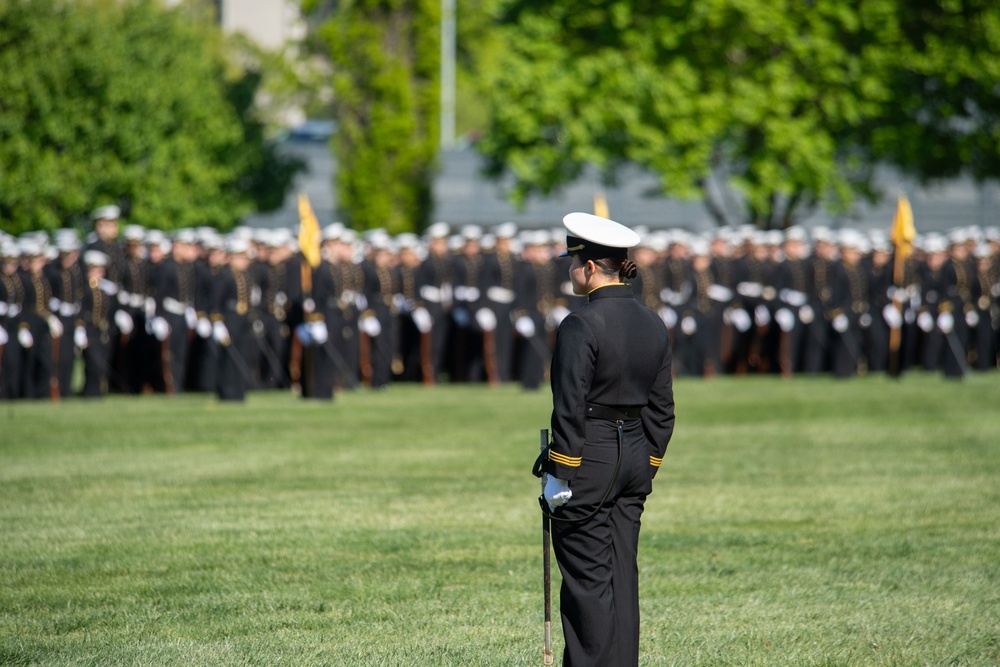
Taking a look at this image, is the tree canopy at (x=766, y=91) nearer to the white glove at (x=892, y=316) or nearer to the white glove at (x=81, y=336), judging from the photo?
the white glove at (x=892, y=316)

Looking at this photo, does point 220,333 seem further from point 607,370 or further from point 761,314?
point 607,370

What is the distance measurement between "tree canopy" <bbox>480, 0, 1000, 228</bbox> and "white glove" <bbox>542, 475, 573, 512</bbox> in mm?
28039

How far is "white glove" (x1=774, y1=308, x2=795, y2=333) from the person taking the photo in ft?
82.6

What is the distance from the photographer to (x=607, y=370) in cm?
593

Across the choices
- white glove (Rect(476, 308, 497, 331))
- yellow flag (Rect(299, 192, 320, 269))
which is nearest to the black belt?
yellow flag (Rect(299, 192, 320, 269))

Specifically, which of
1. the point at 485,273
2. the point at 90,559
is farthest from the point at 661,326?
the point at 485,273

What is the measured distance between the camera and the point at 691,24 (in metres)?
33.2

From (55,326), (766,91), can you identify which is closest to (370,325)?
(55,326)

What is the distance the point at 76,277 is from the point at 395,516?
36.4 ft

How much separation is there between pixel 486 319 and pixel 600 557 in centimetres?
1735

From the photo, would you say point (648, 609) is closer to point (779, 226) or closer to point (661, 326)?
point (661, 326)

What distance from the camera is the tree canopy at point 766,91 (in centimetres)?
3275

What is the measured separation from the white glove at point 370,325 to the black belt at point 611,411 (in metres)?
16.8

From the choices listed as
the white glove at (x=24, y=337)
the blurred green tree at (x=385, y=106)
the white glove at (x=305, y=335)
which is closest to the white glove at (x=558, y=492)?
the white glove at (x=305, y=335)
